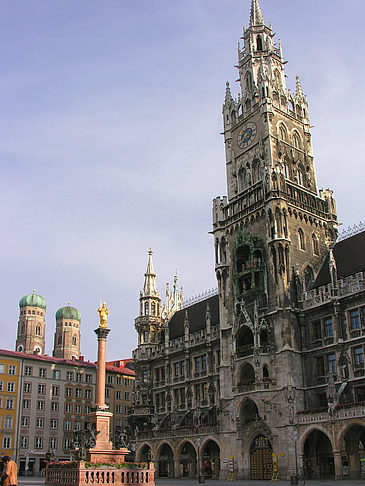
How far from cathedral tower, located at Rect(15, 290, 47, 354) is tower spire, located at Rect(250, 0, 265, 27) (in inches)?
4871

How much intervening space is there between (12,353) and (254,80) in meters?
47.8

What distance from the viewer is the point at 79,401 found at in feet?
257

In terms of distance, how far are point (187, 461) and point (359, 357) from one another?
78.6ft

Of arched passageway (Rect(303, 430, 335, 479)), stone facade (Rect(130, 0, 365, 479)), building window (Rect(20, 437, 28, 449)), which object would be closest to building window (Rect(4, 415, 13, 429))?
building window (Rect(20, 437, 28, 449))

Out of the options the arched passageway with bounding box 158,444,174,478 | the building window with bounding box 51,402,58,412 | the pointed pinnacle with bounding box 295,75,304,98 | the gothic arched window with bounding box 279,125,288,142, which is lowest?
the arched passageway with bounding box 158,444,174,478

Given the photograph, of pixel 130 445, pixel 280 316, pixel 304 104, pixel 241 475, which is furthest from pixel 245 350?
pixel 304 104

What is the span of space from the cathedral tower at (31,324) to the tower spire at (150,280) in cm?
10014

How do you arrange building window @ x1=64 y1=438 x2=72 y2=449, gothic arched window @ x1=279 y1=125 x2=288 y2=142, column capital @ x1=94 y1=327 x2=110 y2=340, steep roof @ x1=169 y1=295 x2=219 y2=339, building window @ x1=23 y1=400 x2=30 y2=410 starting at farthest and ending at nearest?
building window @ x1=64 y1=438 x2=72 y2=449 < building window @ x1=23 y1=400 x2=30 y2=410 < steep roof @ x1=169 y1=295 x2=219 y2=339 < gothic arched window @ x1=279 y1=125 x2=288 y2=142 < column capital @ x1=94 y1=327 x2=110 y2=340

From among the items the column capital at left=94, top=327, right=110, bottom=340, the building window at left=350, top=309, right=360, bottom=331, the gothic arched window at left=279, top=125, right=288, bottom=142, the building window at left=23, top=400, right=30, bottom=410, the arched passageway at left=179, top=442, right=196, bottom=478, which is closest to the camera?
Answer: the column capital at left=94, top=327, right=110, bottom=340

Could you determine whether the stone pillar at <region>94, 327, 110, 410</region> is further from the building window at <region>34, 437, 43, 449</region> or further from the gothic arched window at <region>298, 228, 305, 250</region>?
the building window at <region>34, 437, 43, 449</region>

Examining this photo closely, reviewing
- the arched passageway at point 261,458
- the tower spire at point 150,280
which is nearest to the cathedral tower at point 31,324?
the tower spire at point 150,280

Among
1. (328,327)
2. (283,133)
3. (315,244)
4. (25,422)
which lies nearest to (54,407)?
(25,422)

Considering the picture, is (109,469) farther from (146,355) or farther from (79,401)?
(79,401)

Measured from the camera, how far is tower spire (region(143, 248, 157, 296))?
7288cm
